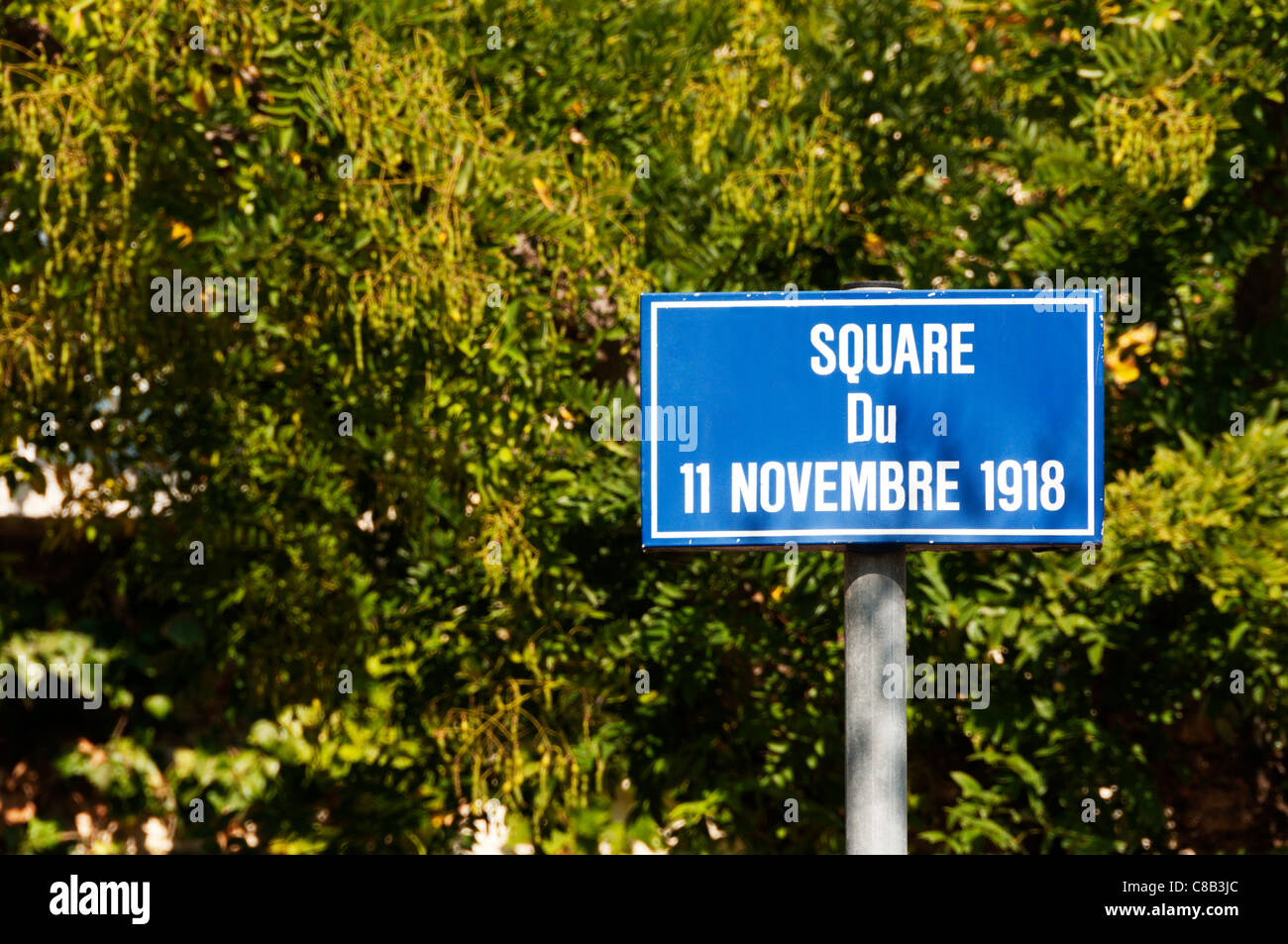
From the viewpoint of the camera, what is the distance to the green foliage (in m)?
4.81

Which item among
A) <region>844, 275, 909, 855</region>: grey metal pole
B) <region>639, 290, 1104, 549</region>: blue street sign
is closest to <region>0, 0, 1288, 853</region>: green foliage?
<region>639, 290, 1104, 549</region>: blue street sign

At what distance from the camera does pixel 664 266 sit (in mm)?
5414

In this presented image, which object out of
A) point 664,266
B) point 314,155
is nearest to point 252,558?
point 314,155

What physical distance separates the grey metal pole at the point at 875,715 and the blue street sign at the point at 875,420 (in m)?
→ 0.08

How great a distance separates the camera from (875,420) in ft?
8.12

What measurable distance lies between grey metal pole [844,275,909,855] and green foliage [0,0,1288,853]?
2.52 metres

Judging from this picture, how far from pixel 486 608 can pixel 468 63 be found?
207cm

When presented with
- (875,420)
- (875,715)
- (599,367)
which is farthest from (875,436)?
(599,367)

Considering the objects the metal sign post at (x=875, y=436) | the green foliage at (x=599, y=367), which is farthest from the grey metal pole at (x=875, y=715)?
the green foliage at (x=599, y=367)

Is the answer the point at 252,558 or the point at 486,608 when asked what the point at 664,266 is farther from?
the point at 252,558

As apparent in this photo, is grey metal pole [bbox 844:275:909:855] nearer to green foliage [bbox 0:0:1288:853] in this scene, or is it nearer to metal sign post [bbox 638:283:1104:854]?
metal sign post [bbox 638:283:1104:854]

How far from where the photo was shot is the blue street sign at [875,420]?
2.45 m

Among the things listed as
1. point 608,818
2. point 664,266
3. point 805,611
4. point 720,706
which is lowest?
point 608,818

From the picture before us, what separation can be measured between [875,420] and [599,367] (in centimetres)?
344
